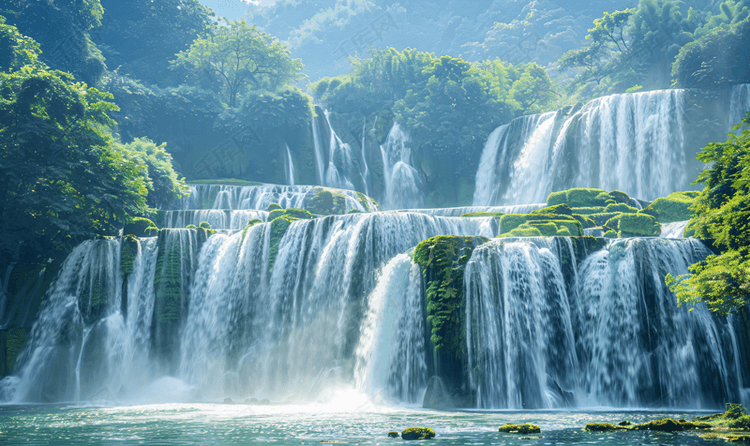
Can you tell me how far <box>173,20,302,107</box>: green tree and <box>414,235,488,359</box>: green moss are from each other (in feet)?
115

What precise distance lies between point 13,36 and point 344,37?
91961 mm

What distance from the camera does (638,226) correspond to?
21344mm

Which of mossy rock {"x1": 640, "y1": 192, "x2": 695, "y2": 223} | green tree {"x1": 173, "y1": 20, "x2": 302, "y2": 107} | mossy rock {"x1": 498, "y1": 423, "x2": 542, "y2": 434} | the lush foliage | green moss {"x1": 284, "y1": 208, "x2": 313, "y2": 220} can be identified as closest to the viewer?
mossy rock {"x1": 498, "y1": 423, "x2": 542, "y2": 434}

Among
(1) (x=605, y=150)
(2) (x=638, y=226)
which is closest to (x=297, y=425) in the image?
(2) (x=638, y=226)

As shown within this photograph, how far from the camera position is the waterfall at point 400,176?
43969 mm

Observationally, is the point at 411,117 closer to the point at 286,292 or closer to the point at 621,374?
the point at 286,292

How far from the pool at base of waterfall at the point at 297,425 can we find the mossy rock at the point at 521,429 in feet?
0.59

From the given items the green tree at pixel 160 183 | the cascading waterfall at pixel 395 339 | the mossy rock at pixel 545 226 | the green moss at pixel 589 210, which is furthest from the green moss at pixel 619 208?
the green tree at pixel 160 183

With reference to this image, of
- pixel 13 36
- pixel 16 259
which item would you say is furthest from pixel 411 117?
pixel 16 259

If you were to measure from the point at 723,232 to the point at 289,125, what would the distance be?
1321 inches

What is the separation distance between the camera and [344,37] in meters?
115

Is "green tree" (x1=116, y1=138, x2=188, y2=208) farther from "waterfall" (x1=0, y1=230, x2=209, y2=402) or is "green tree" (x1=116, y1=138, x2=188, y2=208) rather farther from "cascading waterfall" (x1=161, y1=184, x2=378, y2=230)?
"waterfall" (x1=0, y1=230, x2=209, y2=402)

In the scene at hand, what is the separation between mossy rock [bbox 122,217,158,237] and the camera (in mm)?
24256

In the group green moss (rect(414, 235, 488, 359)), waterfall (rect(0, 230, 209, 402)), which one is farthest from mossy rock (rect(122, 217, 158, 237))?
green moss (rect(414, 235, 488, 359))
